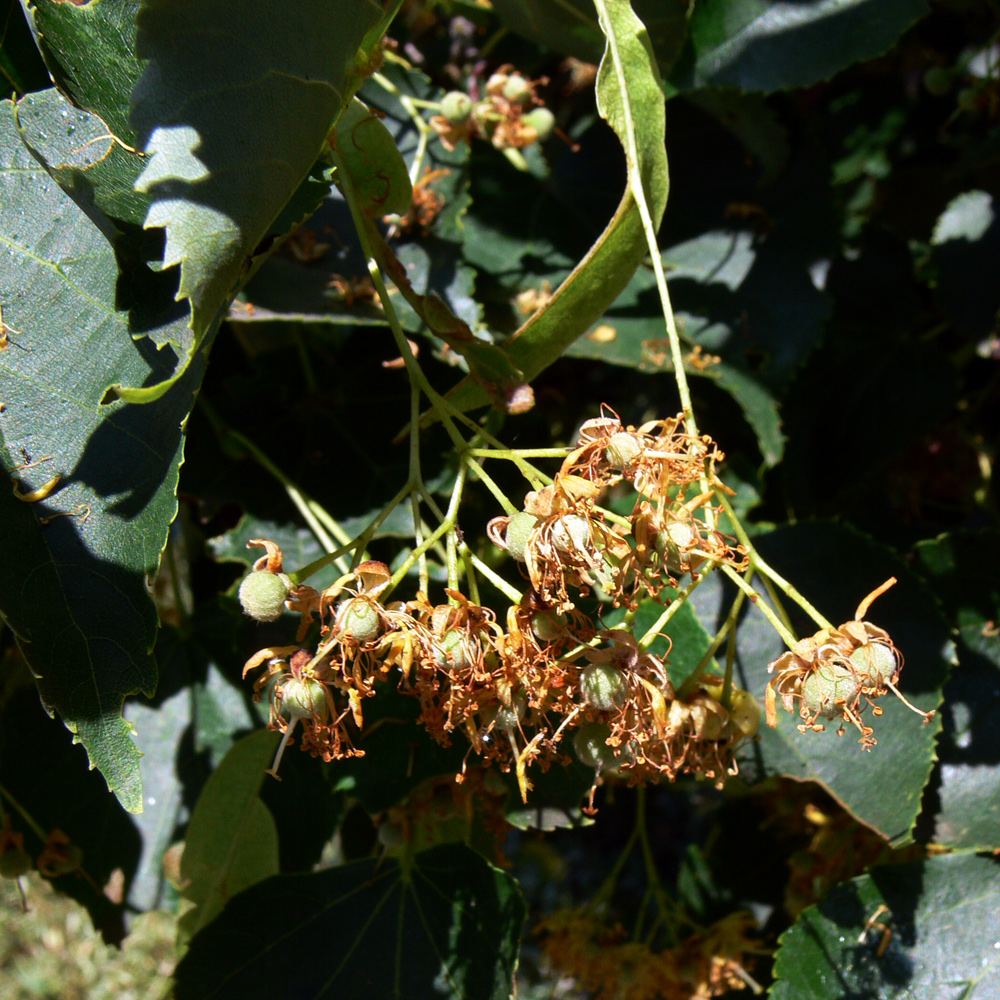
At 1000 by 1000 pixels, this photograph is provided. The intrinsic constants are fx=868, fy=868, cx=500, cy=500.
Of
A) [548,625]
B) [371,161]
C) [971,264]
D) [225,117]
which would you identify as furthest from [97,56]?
[971,264]

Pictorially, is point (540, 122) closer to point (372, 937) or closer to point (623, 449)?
point (623, 449)

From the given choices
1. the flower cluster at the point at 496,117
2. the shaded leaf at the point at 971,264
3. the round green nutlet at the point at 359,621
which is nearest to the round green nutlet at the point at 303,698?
the round green nutlet at the point at 359,621

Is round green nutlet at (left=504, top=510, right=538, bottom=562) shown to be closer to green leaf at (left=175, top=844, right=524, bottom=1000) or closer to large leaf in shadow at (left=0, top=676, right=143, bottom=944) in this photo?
green leaf at (left=175, top=844, right=524, bottom=1000)

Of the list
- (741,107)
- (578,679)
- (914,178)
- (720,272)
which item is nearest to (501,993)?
(578,679)

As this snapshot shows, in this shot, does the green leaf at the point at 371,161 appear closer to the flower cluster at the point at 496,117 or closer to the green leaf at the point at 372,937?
the flower cluster at the point at 496,117

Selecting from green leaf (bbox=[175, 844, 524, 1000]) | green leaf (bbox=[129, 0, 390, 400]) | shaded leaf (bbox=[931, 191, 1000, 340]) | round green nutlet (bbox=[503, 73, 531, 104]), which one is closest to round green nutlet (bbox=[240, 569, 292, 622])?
green leaf (bbox=[129, 0, 390, 400])
